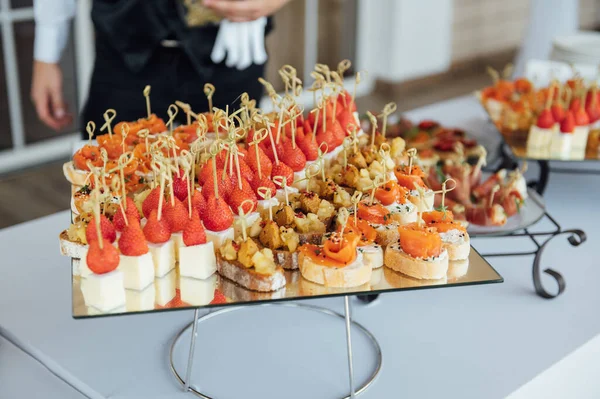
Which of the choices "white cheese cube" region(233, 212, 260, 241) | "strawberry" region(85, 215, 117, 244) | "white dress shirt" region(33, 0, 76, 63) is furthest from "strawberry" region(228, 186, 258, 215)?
"white dress shirt" region(33, 0, 76, 63)

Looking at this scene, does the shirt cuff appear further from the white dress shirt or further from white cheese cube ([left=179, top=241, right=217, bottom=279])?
white cheese cube ([left=179, top=241, right=217, bottom=279])

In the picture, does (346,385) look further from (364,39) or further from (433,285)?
(364,39)

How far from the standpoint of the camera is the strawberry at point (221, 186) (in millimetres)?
1318

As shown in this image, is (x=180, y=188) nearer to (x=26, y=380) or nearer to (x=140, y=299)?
(x=140, y=299)

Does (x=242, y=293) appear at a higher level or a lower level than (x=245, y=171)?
lower

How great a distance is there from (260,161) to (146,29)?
0.84 m

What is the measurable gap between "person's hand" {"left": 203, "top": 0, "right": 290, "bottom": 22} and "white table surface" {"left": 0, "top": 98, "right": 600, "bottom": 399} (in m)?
0.69

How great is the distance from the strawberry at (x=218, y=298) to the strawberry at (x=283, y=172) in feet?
1.12

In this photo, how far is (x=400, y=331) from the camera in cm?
148

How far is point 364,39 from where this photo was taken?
5262mm

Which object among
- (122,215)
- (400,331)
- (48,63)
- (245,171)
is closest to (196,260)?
(122,215)

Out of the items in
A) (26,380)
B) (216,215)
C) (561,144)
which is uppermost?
(216,215)

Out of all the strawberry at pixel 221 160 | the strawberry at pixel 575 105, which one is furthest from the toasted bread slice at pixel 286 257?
the strawberry at pixel 575 105

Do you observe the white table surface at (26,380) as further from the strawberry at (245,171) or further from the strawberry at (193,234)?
the strawberry at (245,171)
